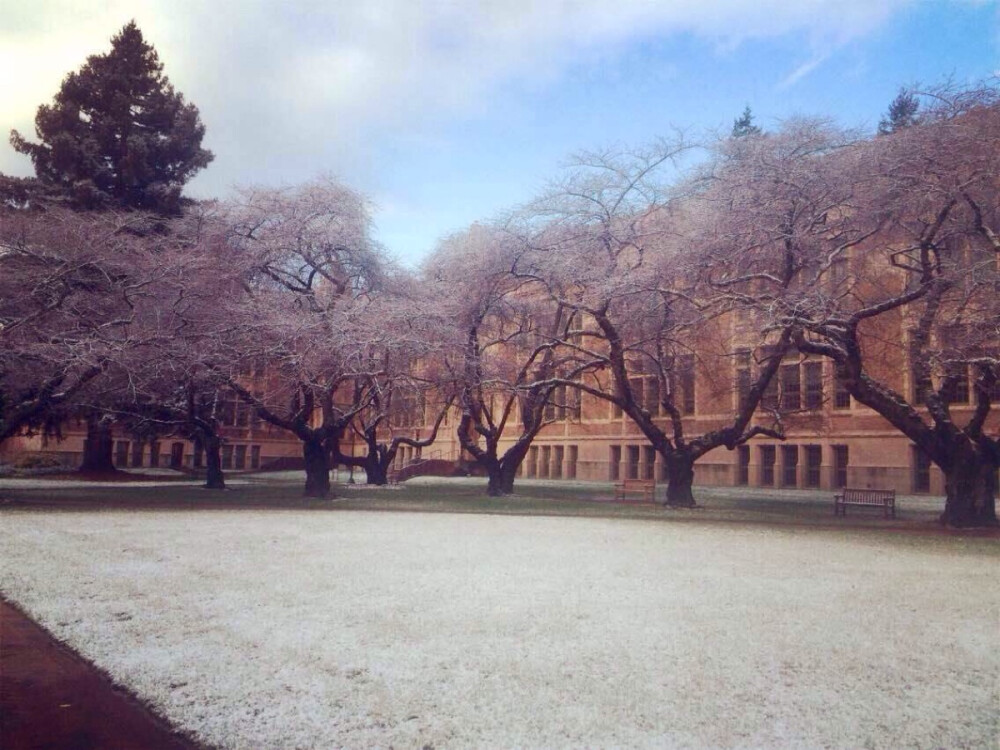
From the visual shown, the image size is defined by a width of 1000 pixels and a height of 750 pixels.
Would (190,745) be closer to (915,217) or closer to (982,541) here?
(982,541)

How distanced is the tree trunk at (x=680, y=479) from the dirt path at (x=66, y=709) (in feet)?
78.5

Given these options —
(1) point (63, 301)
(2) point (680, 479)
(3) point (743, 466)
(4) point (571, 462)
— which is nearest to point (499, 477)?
(2) point (680, 479)

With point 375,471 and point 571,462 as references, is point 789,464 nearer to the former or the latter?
point 571,462

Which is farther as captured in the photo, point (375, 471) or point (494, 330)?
point (375, 471)

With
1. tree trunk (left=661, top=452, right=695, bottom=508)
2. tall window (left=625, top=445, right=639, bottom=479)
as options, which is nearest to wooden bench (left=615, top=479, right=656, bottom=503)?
tree trunk (left=661, top=452, right=695, bottom=508)

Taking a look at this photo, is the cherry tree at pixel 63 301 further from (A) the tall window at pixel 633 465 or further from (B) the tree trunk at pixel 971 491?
(A) the tall window at pixel 633 465

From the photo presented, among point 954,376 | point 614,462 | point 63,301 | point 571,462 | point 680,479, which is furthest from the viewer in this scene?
point 571,462

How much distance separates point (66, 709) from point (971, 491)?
75.2ft

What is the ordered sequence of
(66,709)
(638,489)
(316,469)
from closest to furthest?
1. (66,709)
2. (316,469)
3. (638,489)

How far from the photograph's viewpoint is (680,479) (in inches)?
1153

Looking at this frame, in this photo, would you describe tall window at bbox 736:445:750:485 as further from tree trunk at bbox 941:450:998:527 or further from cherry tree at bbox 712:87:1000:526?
tree trunk at bbox 941:450:998:527

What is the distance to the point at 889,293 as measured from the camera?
2647 centimetres

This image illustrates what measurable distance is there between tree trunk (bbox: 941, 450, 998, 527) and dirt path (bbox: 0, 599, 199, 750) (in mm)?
22195

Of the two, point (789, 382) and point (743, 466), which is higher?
point (789, 382)
